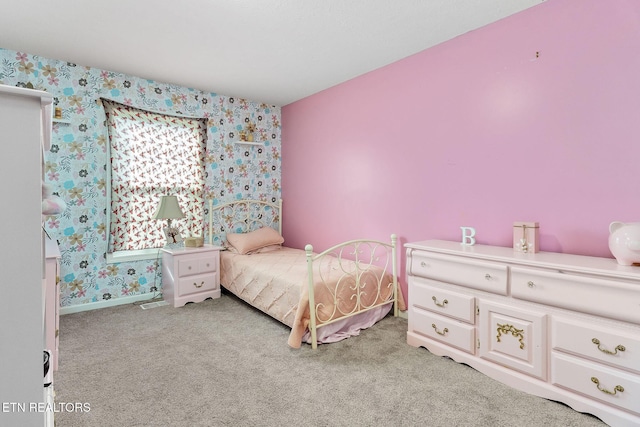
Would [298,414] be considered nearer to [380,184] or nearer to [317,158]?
[380,184]

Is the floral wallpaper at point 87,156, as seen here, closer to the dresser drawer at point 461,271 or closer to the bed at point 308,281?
the bed at point 308,281

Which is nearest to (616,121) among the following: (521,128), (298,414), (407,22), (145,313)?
(521,128)

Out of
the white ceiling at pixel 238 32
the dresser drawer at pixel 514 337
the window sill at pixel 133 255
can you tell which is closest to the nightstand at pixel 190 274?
the window sill at pixel 133 255

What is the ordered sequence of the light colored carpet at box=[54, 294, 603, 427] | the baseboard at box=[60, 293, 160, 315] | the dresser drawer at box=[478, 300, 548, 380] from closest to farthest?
the light colored carpet at box=[54, 294, 603, 427] < the dresser drawer at box=[478, 300, 548, 380] < the baseboard at box=[60, 293, 160, 315]

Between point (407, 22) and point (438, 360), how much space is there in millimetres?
2542

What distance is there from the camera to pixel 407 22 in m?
2.58

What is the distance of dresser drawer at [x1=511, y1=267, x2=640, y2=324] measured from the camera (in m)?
1.66

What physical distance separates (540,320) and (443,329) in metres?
0.66

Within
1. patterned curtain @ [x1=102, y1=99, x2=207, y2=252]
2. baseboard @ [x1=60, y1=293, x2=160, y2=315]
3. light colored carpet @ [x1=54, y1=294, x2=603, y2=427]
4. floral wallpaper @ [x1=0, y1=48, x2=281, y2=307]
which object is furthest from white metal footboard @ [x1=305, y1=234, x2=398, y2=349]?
floral wallpaper @ [x1=0, y1=48, x2=281, y2=307]

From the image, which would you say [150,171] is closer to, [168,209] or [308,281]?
[168,209]

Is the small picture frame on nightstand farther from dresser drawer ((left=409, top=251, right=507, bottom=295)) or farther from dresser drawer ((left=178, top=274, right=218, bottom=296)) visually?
dresser drawer ((left=409, top=251, right=507, bottom=295))

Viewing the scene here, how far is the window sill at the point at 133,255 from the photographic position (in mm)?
3641

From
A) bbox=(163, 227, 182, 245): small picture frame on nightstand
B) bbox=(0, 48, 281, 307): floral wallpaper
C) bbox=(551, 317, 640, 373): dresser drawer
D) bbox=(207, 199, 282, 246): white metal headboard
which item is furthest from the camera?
bbox=(207, 199, 282, 246): white metal headboard

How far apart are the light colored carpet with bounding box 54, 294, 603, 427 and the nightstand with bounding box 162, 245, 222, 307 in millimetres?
647
